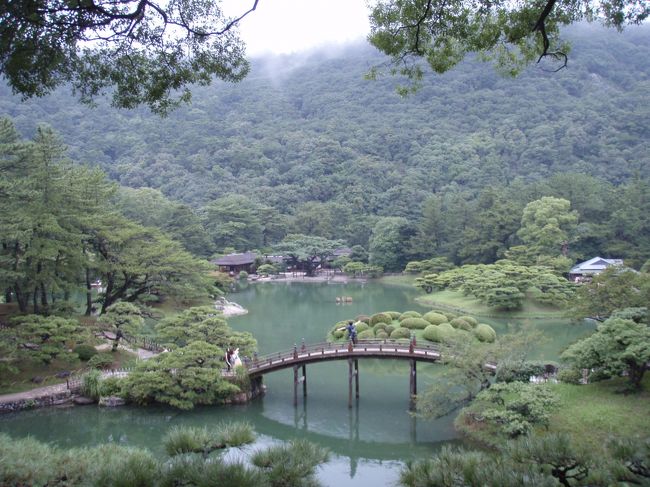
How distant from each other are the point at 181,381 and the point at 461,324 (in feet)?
43.8

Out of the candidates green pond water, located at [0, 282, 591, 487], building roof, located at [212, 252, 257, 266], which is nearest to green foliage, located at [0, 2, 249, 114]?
green pond water, located at [0, 282, 591, 487]

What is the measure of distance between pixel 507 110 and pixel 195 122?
172 ft

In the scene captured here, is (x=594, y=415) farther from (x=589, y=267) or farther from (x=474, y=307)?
(x=589, y=267)

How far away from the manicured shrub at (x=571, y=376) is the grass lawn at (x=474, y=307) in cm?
1301

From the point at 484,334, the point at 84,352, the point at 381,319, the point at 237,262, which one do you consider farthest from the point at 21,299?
the point at 237,262

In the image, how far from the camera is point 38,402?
51.3ft

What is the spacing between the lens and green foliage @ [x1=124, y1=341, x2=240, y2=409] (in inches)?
604

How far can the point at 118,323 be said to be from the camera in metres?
19.1

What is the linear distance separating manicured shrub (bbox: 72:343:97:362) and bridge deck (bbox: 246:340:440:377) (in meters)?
5.71

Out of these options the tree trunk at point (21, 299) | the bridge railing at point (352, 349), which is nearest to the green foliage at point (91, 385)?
the bridge railing at point (352, 349)

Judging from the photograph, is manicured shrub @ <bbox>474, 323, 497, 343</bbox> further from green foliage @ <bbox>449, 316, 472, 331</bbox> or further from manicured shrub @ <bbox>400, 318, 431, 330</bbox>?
manicured shrub @ <bbox>400, 318, 431, 330</bbox>

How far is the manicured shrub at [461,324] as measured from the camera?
23.8 m

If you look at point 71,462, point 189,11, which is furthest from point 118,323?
point 189,11

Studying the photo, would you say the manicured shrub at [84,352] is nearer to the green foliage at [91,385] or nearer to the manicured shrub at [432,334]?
the green foliage at [91,385]
